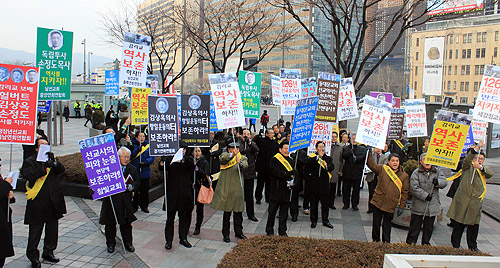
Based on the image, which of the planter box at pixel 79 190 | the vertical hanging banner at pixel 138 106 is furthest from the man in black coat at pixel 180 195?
the vertical hanging banner at pixel 138 106

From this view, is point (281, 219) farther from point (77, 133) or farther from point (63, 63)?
point (77, 133)

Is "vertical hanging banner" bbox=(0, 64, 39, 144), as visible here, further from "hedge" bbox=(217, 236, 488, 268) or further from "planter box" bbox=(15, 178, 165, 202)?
"hedge" bbox=(217, 236, 488, 268)

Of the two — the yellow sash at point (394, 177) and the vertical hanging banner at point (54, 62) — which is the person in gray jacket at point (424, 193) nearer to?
the yellow sash at point (394, 177)

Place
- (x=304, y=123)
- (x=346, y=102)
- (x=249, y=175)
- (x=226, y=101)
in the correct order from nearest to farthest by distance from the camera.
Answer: (x=304, y=123) → (x=226, y=101) → (x=249, y=175) → (x=346, y=102)

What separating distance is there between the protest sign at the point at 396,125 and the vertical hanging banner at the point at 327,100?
2.13 meters

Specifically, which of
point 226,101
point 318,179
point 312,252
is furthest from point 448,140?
point 226,101

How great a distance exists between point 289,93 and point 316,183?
13.5 ft

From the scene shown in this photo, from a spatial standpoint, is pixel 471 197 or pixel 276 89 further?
pixel 276 89

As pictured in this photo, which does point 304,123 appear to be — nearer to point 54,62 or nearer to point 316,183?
point 316,183

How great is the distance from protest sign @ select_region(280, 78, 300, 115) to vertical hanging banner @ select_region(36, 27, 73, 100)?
7642mm

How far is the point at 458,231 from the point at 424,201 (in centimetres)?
107

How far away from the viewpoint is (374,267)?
4598 millimetres

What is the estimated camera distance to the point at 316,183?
8586 millimetres

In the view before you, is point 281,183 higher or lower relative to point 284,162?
lower
